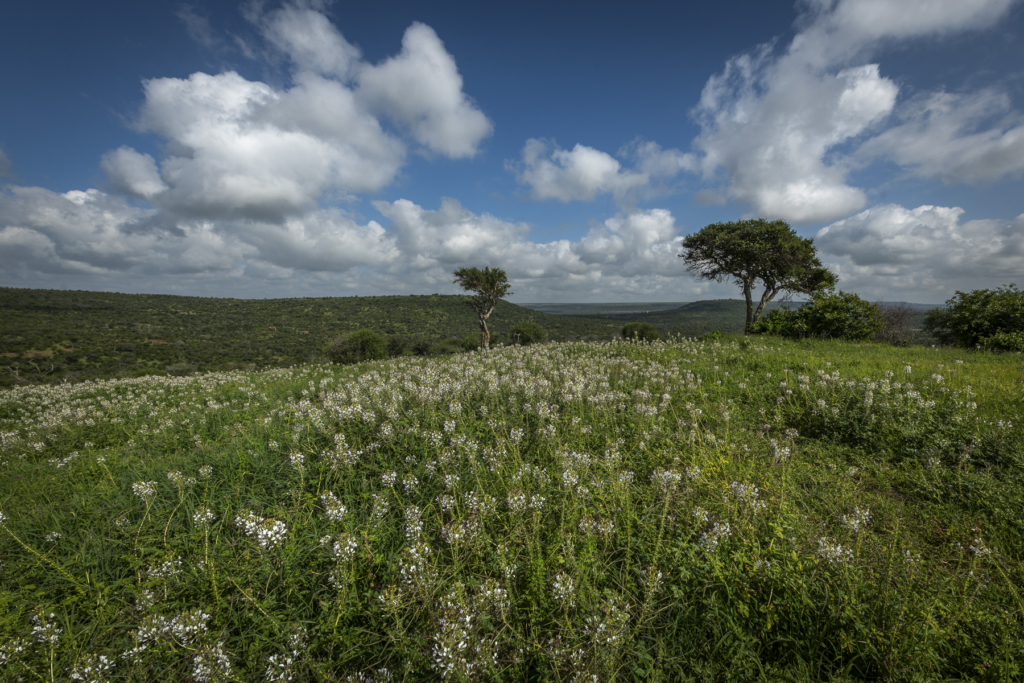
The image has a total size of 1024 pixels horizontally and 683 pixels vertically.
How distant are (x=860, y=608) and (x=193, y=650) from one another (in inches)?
165

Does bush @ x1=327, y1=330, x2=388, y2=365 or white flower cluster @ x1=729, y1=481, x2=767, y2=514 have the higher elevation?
white flower cluster @ x1=729, y1=481, x2=767, y2=514

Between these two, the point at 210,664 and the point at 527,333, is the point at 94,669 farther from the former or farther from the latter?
the point at 527,333

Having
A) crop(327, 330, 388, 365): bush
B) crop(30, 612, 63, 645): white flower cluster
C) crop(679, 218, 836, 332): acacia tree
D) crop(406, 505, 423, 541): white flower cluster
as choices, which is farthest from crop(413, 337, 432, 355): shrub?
crop(30, 612, 63, 645): white flower cluster

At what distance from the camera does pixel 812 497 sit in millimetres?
3926

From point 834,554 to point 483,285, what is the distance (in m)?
26.5

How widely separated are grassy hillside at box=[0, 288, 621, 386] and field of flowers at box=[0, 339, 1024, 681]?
14.9 metres

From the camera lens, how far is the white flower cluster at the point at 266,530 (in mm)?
2693

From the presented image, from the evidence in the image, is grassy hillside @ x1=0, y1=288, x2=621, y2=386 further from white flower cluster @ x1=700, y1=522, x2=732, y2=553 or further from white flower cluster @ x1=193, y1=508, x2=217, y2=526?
white flower cluster @ x1=193, y1=508, x2=217, y2=526

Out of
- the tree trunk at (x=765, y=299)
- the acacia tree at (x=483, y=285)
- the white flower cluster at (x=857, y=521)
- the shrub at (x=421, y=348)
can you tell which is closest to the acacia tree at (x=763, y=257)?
the tree trunk at (x=765, y=299)

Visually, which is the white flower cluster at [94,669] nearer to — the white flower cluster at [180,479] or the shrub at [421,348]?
the white flower cluster at [180,479]

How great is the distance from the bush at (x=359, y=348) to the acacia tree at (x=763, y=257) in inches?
1087

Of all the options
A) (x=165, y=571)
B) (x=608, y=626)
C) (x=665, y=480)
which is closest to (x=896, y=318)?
(x=665, y=480)

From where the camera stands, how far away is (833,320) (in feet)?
55.7

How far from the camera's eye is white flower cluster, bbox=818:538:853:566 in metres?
2.55
